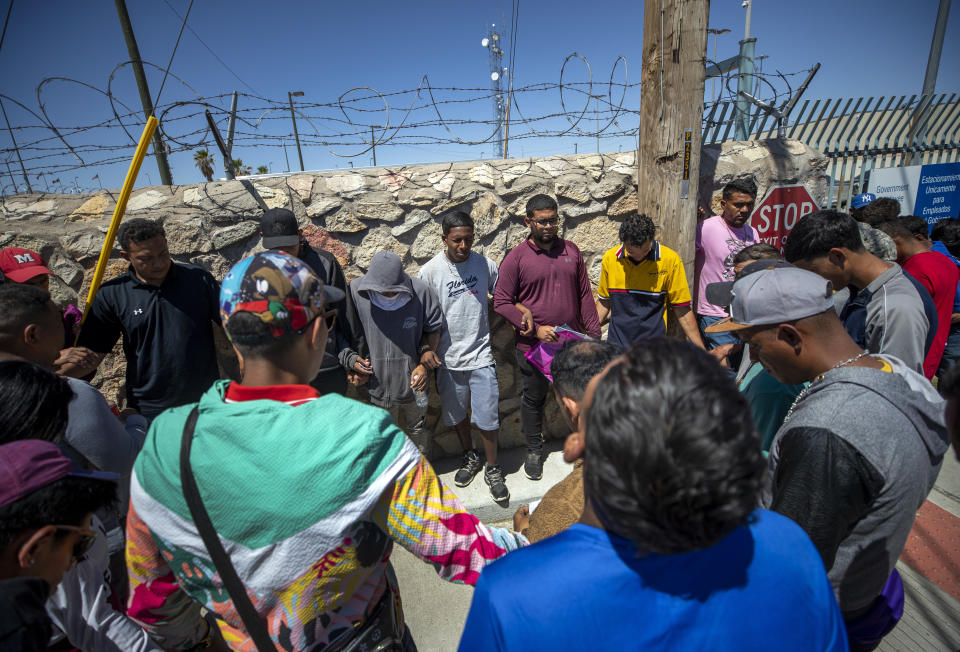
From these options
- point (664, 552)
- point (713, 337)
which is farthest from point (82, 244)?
point (713, 337)

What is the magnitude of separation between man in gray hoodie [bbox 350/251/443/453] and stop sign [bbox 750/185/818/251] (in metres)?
3.01

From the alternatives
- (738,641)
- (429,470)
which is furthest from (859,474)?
(429,470)

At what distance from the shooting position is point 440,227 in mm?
3576

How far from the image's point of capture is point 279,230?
2805 mm

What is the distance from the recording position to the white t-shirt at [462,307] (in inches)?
129

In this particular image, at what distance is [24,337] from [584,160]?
12.7ft

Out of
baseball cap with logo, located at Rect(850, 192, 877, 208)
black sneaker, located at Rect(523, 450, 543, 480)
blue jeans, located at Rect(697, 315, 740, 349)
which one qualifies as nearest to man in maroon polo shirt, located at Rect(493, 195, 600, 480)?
black sneaker, located at Rect(523, 450, 543, 480)

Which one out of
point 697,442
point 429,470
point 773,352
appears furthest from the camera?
point 773,352

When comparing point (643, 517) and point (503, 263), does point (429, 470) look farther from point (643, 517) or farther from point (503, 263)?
point (503, 263)

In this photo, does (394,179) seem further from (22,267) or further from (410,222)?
(22,267)

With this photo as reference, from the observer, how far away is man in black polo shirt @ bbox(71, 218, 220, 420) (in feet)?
8.35

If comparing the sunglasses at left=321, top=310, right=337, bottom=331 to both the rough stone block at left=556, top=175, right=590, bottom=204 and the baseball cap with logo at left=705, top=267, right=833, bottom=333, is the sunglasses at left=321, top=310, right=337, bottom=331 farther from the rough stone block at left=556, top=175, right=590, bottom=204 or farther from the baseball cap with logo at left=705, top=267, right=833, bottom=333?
the rough stone block at left=556, top=175, right=590, bottom=204

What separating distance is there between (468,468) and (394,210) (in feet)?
7.28

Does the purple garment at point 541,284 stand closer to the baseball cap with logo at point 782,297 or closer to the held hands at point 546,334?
the held hands at point 546,334
